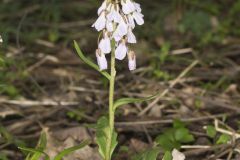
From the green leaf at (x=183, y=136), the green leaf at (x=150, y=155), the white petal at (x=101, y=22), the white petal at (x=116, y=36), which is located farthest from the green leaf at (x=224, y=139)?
the white petal at (x=101, y=22)

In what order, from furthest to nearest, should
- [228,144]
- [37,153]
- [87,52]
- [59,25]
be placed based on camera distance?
[59,25] → [87,52] → [228,144] → [37,153]

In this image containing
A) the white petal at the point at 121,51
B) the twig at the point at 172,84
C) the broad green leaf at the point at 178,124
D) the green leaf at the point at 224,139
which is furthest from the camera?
the twig at the point at 172,84

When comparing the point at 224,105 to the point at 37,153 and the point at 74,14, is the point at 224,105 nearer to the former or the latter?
the point at 37,153

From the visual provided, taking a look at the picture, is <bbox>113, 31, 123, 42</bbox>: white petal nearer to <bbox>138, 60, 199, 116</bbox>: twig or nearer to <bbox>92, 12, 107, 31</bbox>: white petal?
<bbox>92, 12, 107, 31</bbox>: white petal

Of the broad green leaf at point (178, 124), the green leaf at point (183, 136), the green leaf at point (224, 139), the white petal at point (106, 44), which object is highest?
the white petal at point (106, 44)

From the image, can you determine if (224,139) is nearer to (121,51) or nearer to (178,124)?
(178,124)

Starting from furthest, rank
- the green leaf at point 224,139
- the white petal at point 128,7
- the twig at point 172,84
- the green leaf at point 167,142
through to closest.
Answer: the twig at point 172,84 → the green leaf at point 224,139 → the green leaf at point 167,142 → the white petal at point 128,7

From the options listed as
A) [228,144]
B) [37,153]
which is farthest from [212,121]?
[37,153]

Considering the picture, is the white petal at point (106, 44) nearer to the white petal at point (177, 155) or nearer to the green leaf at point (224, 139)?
the white petal at point (177, 155)
